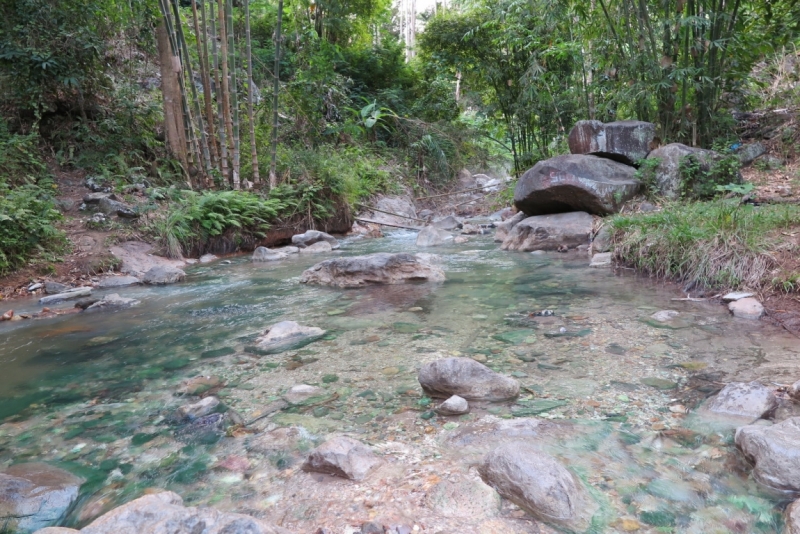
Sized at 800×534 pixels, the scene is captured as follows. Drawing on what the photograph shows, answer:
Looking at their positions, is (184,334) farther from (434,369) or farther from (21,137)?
(21,137)

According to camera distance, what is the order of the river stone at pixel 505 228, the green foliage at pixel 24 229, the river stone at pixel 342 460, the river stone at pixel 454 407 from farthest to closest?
1. the river stone at pixel 505 228
2. the green foliage at pixel 24 229
3. the river stone at pixel 454 407
4. the river stone at pixel 342 460

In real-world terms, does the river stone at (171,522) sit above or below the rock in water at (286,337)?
above

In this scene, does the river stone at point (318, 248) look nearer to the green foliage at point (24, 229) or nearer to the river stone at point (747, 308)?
the green foliage at point (24, 229)

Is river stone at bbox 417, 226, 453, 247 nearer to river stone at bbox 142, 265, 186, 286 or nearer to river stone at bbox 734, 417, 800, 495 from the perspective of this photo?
river stone at bbox 142, 265, 186, 286

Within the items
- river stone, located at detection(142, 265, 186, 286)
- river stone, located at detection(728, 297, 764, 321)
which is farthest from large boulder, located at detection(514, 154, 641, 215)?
river stone, located at detection(142, 265, 186, 286)

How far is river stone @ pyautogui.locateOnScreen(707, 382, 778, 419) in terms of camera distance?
2.00 metres

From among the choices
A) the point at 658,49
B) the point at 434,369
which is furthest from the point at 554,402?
the point at 658,49

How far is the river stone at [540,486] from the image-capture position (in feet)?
4.94

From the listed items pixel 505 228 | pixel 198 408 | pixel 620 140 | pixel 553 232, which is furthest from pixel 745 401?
pixel 620 140

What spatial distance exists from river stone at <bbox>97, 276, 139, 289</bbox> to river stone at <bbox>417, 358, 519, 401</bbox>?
4.71 metres

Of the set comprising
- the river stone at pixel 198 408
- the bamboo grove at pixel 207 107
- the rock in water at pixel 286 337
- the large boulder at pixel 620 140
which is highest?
the bamboo grove at pixel 207 107

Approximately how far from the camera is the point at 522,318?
11.7 ft

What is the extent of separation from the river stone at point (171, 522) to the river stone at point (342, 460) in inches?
14.5

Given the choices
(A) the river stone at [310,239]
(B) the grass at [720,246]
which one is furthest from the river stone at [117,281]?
(B) the grass at [720,246]
